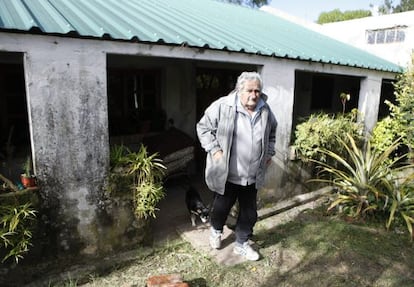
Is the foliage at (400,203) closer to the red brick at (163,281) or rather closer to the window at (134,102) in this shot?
the red brick at (163,281)

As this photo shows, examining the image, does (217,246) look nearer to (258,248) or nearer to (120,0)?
Result: (258,248)

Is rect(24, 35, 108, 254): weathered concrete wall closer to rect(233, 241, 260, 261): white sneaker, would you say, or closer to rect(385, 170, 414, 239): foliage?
rect(233, 241, 260, 261): white sneaker

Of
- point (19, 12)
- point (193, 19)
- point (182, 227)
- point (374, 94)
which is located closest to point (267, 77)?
point (193, 19)

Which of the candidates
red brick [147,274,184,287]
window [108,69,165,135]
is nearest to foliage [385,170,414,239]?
red brick [147,274,184,287]

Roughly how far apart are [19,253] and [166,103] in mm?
4145

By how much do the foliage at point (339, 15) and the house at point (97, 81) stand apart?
28997mm

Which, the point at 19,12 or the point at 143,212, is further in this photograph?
the point at 143,212

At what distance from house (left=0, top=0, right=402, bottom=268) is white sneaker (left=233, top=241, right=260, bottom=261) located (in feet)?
4.18

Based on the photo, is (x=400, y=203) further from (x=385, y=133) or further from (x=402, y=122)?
(x=402, y=122)

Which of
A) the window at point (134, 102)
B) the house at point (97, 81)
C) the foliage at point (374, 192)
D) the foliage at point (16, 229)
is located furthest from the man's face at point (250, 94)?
the window at point (134, 102)

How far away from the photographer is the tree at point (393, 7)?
35600 millimetres

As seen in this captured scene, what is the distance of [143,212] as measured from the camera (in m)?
Answer: 3.56

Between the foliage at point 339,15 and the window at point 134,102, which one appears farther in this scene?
the foliage at point 339,15

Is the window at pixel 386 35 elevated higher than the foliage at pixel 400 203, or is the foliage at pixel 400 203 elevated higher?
the window at pixel 386 35
